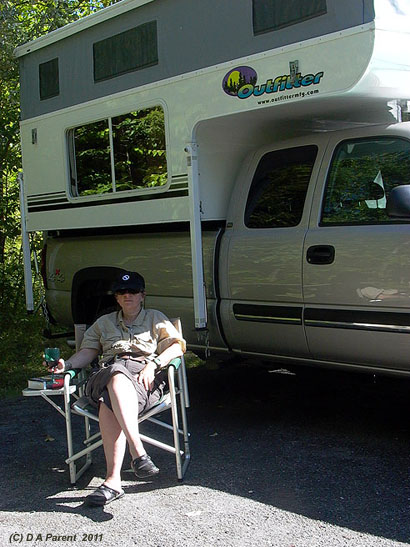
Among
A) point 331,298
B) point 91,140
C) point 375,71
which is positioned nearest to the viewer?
point 375,71

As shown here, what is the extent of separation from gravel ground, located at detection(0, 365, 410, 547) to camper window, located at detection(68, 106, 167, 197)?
189 centimetres

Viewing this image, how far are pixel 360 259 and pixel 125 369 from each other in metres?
1.57

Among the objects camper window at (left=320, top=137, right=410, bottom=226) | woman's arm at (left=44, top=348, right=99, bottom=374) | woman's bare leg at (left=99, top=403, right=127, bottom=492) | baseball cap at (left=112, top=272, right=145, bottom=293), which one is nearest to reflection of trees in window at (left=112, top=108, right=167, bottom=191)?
baseball cap at (left=112, top=272, right=145, bottom=293)

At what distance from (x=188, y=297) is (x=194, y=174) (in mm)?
933

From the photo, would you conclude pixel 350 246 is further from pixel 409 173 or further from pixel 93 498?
pixel 93 498

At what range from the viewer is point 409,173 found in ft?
14.8

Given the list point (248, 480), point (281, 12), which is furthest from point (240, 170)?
point (248, 480)

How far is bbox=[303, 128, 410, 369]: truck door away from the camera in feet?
14.5

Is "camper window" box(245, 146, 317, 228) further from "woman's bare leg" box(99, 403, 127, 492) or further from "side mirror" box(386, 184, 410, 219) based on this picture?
"woman's bare leg" box(99, 403, 127, 492)

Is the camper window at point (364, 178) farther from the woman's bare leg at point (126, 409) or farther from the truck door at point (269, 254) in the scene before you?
the woman's bare leg at point (126, 409)

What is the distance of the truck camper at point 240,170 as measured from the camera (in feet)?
14.6

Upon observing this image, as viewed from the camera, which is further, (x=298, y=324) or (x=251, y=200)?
(x=251, y=200)

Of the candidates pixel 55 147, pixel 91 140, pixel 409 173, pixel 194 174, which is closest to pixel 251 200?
pixel 194 174

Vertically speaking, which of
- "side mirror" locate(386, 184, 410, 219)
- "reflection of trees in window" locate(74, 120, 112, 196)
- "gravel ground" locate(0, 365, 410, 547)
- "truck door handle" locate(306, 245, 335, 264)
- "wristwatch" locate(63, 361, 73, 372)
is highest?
"reflection of trees in window" locate(74, 120, 112, 196)
